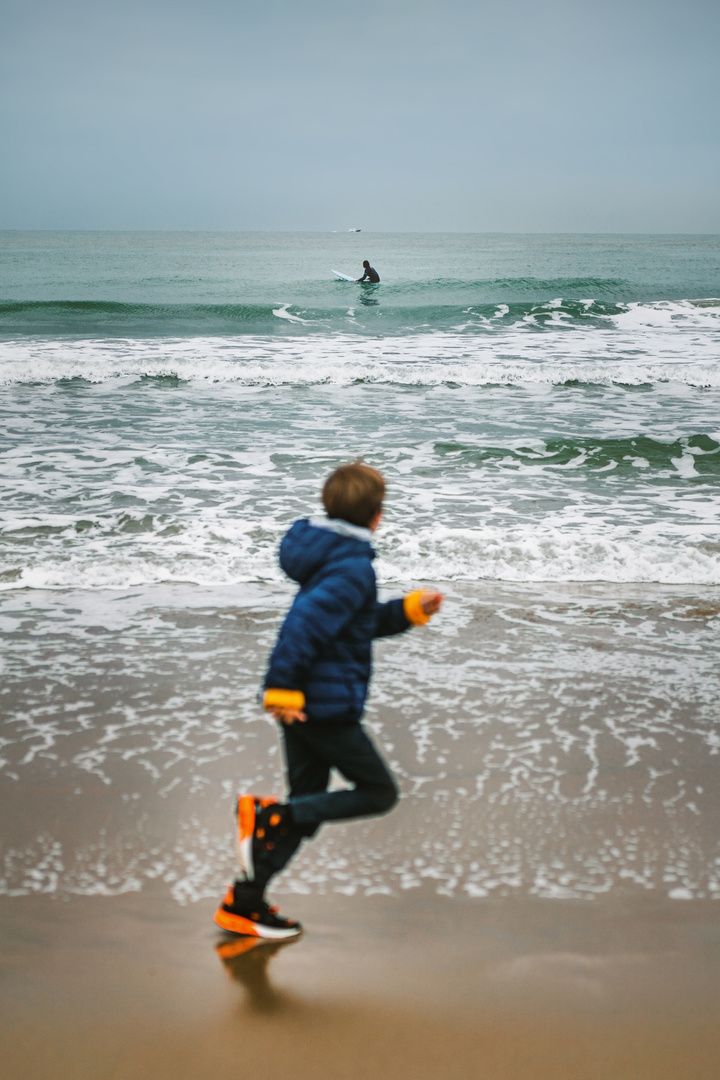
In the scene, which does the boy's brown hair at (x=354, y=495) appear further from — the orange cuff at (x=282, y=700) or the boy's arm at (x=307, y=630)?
the orange cuff at (x=282, y=700)

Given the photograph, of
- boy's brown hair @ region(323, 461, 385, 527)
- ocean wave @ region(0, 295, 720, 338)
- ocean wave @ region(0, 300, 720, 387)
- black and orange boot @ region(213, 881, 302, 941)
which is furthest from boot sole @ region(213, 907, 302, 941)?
ocean wave @ region(0, 295, 720, 338)

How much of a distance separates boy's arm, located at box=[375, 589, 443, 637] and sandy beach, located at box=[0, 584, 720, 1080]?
0.85 meters

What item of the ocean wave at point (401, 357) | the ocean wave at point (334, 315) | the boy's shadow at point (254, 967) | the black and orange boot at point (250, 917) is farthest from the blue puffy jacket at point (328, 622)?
the ocean wave at point (334, 315)

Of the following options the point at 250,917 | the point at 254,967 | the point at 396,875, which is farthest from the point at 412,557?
the point at 254,967

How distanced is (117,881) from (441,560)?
383 centimetres

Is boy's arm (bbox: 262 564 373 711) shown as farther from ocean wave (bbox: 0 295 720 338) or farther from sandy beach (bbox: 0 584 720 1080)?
ocean wave (bbox: 0 295 720 338)

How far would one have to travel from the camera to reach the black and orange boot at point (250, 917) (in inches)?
92.4

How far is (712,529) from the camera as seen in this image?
22.3 ft

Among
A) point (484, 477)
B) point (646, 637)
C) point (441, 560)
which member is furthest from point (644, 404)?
point (646, 637)

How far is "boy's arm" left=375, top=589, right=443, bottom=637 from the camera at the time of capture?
2379mm

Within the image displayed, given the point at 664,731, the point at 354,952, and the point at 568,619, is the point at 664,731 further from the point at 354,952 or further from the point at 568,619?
the point at 354,952

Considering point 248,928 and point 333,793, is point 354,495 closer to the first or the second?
point 333,793

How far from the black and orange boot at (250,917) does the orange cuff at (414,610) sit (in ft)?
2.87

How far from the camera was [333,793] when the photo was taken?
2355 millimetres
